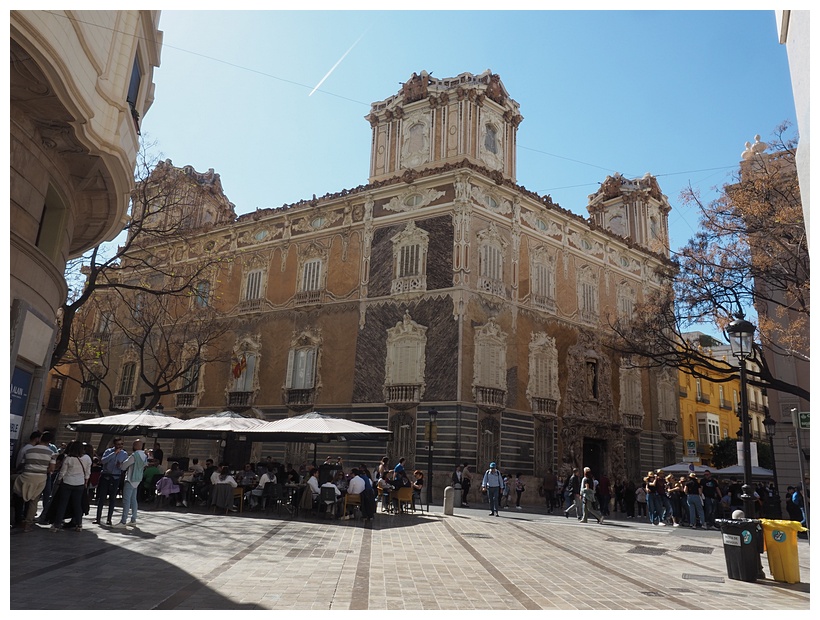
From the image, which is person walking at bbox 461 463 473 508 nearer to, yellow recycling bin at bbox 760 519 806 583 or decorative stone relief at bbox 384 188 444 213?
decorative stone relief at bbox 384 188 444 213

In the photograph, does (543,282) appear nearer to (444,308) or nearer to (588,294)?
(588,294)

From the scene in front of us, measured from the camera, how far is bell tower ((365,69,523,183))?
3134 cm

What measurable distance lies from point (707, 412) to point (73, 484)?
42.6m

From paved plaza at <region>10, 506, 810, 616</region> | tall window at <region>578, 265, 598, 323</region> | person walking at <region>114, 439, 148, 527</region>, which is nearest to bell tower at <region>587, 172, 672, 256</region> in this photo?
tall window at <region>578, 265, 598, 323</region>

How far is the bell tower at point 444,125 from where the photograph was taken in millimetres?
31344

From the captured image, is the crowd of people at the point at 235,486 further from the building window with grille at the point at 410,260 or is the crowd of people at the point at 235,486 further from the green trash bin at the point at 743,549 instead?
the building window with grille at the point at 410,260

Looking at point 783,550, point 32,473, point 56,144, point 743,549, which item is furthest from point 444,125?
point 783,550

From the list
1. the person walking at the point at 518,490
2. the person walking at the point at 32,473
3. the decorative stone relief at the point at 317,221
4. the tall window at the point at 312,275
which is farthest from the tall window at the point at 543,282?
the person walking at the point at 32,473

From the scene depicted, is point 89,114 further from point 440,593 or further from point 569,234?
point 569,234

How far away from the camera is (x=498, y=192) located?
30344 millimetres

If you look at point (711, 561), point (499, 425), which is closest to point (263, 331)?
point (499, 425)

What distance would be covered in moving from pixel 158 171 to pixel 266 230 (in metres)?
14.8

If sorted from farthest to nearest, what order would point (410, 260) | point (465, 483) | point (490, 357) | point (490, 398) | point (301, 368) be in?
1. point (301, 368)
2. point (410, 260)
3. point (490, 357)
4. point (490, 398)
5. point (465, 483)

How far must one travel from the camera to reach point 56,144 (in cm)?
1104
